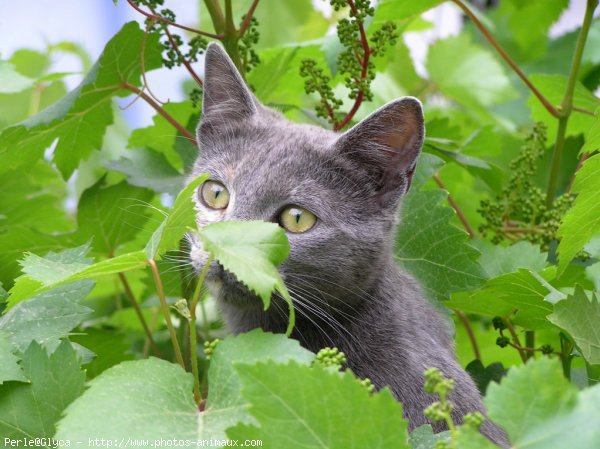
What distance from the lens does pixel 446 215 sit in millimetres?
1567

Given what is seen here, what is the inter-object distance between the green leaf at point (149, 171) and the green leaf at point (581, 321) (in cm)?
84

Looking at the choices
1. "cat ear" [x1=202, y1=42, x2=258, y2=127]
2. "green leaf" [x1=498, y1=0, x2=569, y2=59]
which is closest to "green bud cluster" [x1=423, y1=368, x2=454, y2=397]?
"cat ear" [x1=202, y1=42, x2=258, y2=127]

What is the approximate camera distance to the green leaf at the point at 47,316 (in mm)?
1131

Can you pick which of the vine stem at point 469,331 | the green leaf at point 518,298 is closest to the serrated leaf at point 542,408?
the green leaf at point 518,298

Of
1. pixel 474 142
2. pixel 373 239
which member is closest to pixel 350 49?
pixel 373 239

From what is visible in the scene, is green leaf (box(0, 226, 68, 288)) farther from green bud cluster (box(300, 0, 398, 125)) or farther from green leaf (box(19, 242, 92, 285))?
green bud cluster (box(300, 0, 398, 125))

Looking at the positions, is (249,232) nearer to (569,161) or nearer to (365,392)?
(365,392)

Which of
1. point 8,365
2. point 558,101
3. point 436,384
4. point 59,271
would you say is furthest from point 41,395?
point 558,101

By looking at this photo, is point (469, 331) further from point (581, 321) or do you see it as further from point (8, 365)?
point (8, 365)

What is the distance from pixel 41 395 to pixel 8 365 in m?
0.06

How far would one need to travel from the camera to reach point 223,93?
1646 mm

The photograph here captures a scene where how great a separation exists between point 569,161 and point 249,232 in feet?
4.47

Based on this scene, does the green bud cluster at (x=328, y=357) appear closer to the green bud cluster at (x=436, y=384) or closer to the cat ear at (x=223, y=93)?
the green bud cluster at (x=436, y=384)

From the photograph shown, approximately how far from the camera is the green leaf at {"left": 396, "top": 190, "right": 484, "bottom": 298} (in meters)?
1.50
